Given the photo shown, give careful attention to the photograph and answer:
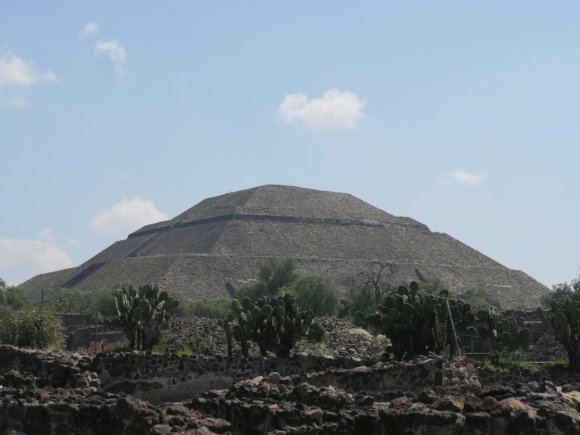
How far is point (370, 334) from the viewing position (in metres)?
51.9

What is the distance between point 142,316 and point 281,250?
4804 inches

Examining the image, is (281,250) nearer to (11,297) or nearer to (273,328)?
(11,297)

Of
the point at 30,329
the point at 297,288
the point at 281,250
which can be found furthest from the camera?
the point at 281,250

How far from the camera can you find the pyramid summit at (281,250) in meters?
150

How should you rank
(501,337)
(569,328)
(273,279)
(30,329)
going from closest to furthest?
(501,337) → (569,328) → (30,329) → (273,279)

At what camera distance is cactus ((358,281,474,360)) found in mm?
33438

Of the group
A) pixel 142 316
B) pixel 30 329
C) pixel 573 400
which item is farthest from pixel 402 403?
pixel 30 329

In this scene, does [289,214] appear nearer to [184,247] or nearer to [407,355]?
[184,247]

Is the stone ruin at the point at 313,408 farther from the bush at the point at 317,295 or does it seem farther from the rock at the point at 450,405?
the bush at the point at 317,295

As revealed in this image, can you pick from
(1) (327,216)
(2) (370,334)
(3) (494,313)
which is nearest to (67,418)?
(3) (494,313)

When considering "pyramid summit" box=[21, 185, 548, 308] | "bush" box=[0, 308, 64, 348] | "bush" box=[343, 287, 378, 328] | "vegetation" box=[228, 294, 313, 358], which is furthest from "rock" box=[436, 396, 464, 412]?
"pyramid summit" box=[21, 185, 548, 308]

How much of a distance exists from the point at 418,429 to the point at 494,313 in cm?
3202

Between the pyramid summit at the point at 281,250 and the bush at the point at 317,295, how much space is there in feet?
137

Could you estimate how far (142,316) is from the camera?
39062mm
